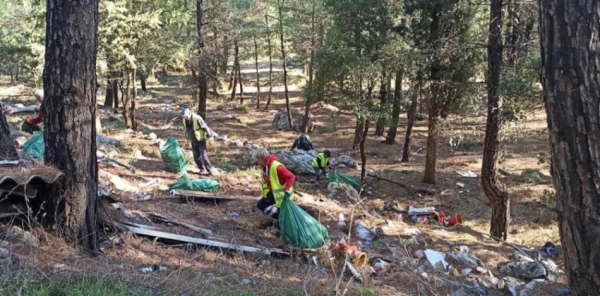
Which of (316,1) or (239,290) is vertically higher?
(316,1)

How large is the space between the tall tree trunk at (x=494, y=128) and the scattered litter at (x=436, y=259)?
285cm

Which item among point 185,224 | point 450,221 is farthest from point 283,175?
point 450,221

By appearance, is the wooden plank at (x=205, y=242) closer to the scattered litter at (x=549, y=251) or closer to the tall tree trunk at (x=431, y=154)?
the scattered litter at (x=549, y=251)

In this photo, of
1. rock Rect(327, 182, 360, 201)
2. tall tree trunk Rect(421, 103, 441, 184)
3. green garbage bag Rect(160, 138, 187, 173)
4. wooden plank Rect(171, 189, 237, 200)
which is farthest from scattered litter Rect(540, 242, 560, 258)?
green garbage bag Rect(160, 138, 187, 173)

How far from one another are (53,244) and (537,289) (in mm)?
5081

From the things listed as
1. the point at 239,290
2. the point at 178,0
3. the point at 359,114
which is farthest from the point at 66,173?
the point at 178,0

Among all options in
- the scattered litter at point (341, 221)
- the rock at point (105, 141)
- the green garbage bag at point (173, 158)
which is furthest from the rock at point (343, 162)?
the scattered litter at point (341, 221)

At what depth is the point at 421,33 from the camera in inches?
482

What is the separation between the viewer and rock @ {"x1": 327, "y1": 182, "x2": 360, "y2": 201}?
10227 millimetres

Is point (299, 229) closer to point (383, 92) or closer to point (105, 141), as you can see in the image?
point (383, 92)

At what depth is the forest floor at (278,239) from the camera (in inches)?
142

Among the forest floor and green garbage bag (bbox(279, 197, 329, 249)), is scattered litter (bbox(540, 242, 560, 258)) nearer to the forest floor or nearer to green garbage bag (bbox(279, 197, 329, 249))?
the forest floor

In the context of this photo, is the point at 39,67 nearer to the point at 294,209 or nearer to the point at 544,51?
the point at 294,209

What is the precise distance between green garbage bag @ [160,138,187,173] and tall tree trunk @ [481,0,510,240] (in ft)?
19.7
